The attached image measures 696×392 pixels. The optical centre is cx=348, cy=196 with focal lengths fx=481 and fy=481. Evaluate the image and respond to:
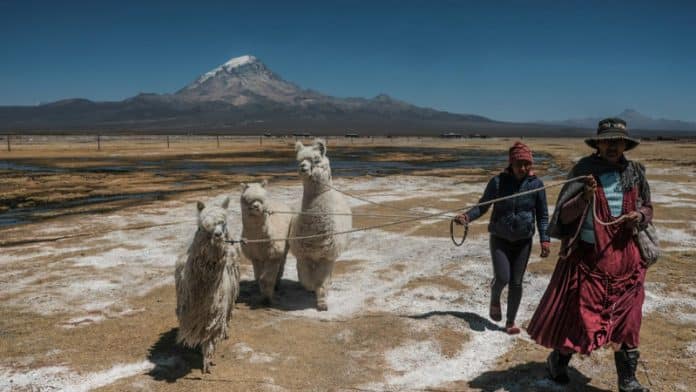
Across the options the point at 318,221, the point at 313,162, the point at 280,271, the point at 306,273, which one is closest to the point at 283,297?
the point at 280,271

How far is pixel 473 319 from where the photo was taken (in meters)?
5.80

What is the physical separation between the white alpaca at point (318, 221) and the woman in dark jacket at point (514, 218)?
1734 millimetres

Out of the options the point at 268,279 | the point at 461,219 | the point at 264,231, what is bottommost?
the point at 268,279

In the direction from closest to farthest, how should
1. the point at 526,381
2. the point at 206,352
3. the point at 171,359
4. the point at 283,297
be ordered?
1. the point at 526,381
2. the point at 206,352
3. the point at 171,359
4. the point at 283,297

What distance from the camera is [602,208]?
3674 mm

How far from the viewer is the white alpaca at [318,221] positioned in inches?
232

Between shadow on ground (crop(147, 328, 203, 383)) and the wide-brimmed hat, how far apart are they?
4.06 metres

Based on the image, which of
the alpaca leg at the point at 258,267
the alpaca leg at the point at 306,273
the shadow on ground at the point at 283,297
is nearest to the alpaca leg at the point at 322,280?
the alpaca leg at the point at 306,273

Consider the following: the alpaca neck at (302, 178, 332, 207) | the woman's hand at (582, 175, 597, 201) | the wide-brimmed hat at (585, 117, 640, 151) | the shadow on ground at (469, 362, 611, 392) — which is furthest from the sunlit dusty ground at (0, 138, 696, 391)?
the wide-brimmed hat at (585, 117, 640, 151)

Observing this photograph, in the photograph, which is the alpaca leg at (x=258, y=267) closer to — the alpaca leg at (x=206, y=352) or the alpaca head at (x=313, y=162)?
the alpaca head at (x=313, y=162)

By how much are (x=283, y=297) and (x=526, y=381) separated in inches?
139

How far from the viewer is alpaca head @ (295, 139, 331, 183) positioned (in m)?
5.79

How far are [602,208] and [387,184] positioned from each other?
15419 millimetres

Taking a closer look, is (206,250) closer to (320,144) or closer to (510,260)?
(320,144)
